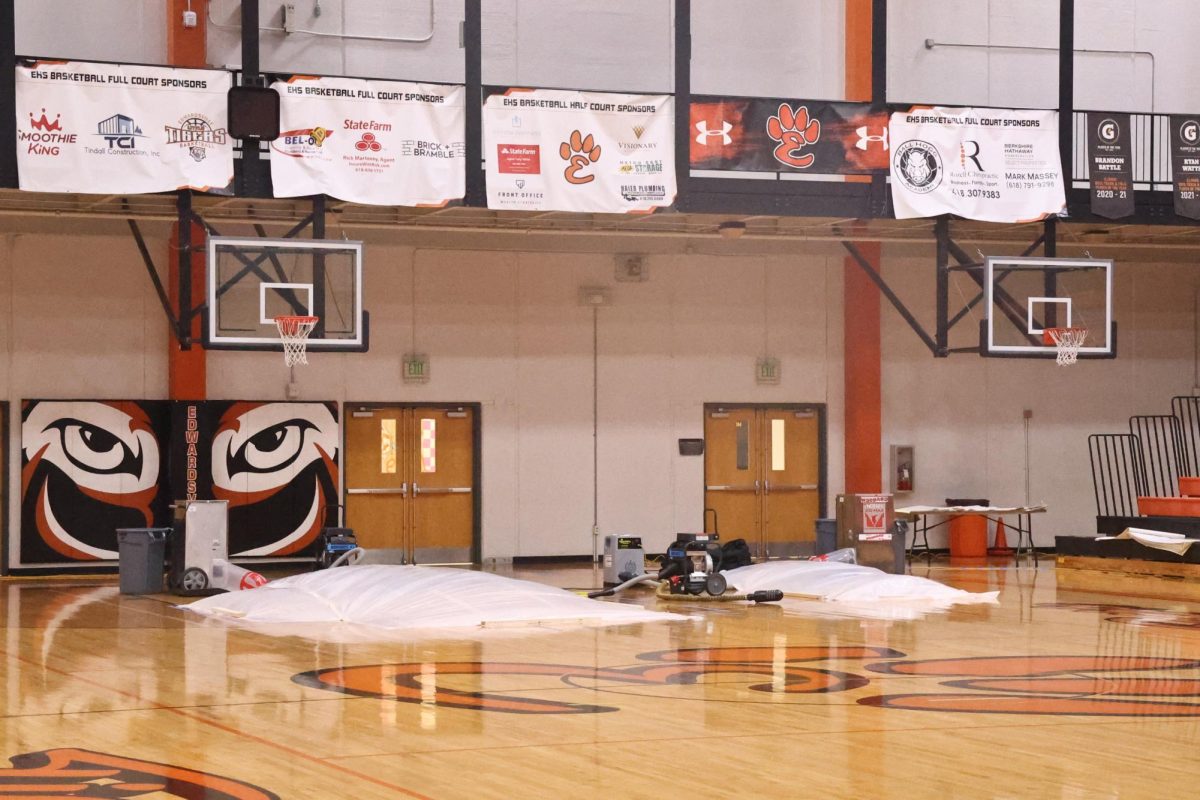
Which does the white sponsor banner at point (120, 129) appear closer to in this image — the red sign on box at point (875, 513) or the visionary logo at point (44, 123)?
the visionary logo at point (44, 123)

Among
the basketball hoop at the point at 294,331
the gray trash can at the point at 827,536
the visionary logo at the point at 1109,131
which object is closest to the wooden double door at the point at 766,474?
the gray trash can at the point at 827,536

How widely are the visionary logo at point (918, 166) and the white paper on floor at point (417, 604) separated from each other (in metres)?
6.83

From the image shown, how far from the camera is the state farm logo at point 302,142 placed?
1656 centimetres

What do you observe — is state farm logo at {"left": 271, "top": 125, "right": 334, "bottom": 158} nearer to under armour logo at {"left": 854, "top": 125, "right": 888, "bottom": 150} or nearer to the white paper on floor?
the white paper on floor

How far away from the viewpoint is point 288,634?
480 inches

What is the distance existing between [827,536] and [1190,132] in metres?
6.57

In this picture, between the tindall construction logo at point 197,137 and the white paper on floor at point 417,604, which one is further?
the tindall construction logo at point 197,137

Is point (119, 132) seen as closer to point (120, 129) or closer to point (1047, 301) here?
point (120, 129)

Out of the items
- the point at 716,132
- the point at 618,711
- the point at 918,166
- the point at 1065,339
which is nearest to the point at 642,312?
the point at 716,132

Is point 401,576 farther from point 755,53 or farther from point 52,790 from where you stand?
point 755,53

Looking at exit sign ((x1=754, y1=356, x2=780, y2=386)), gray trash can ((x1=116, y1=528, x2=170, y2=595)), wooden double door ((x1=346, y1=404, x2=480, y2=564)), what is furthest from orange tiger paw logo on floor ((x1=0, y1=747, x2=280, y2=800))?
exit sign ((x1=754, y1=356, x2=780, y2=386))

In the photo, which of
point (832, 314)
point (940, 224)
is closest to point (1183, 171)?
point (940, 224)

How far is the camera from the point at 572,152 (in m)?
17.2

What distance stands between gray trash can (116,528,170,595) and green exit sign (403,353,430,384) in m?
4.92
